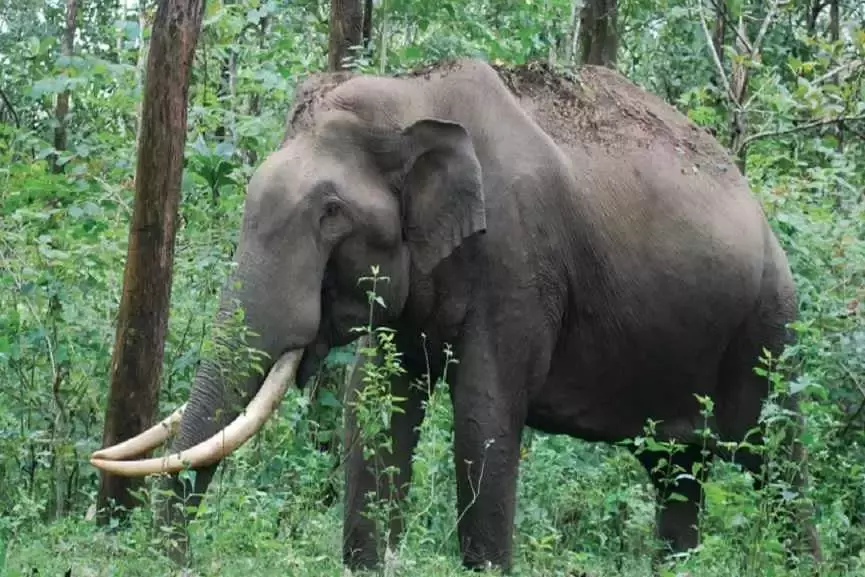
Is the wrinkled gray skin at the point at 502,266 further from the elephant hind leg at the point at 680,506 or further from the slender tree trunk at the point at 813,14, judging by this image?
the slender tree trunk at the point at 813,14

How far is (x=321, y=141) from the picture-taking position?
800 centimetres

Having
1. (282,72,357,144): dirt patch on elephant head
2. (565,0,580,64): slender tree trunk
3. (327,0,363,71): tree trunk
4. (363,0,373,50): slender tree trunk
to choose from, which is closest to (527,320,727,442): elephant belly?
(282,72,357,144): dirt patch on elephant head

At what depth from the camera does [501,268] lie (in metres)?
8.01

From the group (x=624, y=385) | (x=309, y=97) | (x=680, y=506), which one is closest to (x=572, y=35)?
(x=680, y=506)

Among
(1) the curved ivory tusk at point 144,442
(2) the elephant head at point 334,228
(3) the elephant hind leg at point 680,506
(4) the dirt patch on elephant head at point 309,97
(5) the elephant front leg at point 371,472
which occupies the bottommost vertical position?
(3) the elephant hind leg at point 680,506

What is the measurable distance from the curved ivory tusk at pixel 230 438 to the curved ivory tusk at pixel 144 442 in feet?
0.23

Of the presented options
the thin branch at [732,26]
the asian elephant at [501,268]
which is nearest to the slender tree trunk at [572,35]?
the thin branch at [732,26]

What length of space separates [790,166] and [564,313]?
5.61 meters

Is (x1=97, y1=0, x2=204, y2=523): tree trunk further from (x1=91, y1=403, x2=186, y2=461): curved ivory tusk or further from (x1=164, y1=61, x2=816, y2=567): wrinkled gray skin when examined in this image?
(x1=91, y1=403, x2=186, y2=461): curved ivory tusk

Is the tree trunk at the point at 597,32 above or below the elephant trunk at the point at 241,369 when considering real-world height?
above

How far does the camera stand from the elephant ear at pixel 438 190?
7.89 meters

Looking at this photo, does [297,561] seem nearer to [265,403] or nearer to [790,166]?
[265,403]

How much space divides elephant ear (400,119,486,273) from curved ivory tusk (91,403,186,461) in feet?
4.71

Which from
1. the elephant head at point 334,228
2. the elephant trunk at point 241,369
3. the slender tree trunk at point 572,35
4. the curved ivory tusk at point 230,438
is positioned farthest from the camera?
the slender tree trunk at point 572,35
